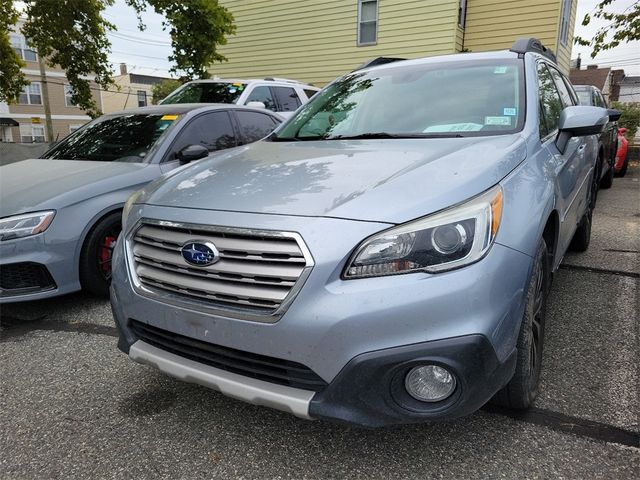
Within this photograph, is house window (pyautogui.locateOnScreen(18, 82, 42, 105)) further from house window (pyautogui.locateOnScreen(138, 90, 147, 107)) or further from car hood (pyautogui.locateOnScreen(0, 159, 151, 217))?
car hood (pyautogui.locateOnScreen(0, 159, 151, 217))

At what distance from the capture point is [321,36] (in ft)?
45.6

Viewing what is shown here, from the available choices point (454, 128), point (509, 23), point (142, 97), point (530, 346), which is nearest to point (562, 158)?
point (454, 128)

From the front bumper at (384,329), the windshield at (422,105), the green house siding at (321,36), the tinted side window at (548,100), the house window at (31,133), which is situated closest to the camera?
the front bumper at (384,329)

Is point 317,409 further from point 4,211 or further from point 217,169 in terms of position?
point 4,211

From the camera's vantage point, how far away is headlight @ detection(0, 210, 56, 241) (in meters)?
3.35

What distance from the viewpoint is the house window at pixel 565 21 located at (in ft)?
40.2

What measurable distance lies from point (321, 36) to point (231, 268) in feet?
44.1

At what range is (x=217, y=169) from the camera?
2512 mm

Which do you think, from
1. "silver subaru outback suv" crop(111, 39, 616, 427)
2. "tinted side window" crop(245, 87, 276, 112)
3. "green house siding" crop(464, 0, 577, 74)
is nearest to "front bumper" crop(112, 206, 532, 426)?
"silver subaru outback suv" crop(111, 39, 616, 427)

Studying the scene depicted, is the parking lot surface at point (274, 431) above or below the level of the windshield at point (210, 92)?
below

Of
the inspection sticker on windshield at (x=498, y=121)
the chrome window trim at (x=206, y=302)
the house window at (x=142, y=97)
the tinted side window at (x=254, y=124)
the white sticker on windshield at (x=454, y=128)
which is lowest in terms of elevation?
the house window at (x=142, y=97)

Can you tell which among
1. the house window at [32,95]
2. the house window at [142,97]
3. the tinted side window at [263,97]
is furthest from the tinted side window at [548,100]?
the house window at [142,97]

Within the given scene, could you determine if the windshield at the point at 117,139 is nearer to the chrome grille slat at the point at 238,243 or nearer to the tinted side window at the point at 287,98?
the chrome grille slat at the point at 238,243

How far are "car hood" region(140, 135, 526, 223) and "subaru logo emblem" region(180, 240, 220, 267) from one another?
173 mm
